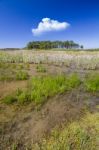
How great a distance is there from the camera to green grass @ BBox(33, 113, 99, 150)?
3449 millimetres

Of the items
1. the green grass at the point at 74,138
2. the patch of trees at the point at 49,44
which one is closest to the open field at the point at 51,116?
the green grass at the point at 74,138

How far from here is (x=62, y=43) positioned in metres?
67.4

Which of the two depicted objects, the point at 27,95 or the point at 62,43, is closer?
the point at 27,95

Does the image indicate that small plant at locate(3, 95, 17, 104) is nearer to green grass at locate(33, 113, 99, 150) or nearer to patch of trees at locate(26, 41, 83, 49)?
green grass at locate(33, 113, 99, 150)

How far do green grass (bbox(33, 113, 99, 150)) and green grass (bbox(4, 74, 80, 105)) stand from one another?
177cm

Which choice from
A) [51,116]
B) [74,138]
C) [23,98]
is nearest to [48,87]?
[23,98]

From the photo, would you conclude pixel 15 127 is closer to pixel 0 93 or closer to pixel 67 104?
pixel 67 104

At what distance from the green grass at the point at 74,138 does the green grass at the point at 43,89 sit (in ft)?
5.79

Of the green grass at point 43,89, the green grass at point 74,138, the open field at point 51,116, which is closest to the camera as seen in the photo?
the green grass at point 74,138

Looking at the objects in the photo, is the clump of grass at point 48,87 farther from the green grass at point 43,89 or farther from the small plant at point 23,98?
the small plant at point 23,98

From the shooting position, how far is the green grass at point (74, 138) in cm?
345

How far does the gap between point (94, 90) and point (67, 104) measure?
1705mm

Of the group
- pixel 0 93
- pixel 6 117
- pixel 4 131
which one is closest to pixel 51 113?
pixel 6 117

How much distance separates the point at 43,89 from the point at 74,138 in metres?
3.14
